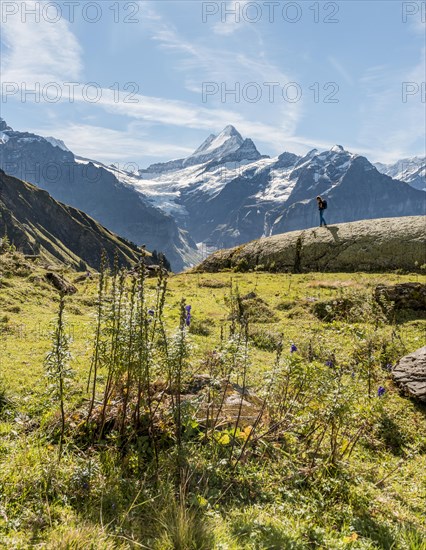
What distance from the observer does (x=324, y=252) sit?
3003 centimetres

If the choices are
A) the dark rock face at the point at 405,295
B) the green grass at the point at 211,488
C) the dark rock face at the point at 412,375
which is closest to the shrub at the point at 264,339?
the dark rock face at the point at 412,375

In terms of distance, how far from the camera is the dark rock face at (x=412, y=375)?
8992mm

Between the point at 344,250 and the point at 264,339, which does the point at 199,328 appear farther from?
the point at 344,250

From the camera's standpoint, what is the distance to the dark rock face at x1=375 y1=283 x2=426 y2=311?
16.1 metres

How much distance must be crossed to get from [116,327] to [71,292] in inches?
609

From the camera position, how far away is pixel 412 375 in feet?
31.0

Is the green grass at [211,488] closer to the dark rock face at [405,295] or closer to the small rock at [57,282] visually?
the dark rock face at [405,295]

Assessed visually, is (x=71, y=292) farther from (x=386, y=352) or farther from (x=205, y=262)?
(x=205, y=262)

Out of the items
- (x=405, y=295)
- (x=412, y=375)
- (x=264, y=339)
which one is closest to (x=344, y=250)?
(x=405, y=295)

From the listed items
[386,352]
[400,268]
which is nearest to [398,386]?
[386,352]

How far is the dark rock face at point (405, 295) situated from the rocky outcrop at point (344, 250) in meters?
11.1

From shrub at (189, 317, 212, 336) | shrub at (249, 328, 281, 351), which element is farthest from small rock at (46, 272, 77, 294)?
shrub at (249, 328, 281, 351)

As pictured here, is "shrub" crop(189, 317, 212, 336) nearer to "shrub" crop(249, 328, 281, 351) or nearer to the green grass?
"shrub" crop(249, 328, 281, 351)

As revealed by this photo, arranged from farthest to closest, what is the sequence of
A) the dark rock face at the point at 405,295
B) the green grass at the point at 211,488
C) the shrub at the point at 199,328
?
1. the dark rock face at the point at 405,295
2. the shrub at the point at 199,328
3. the green grass at the point at 211,488
